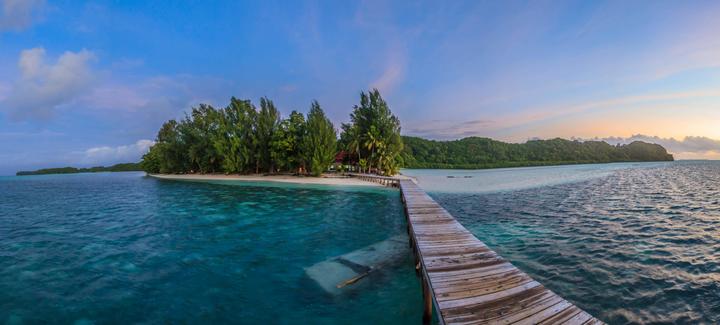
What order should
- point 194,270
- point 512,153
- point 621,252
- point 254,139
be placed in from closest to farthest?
point 194,270, point 621,252, point 254,139, point 512,153

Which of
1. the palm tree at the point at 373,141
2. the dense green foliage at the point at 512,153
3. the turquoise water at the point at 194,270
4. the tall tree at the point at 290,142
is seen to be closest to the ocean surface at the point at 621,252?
the turquoise water at the point at 194,270

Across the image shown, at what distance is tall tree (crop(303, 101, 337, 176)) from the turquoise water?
20.8 metres

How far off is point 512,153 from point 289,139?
94.8 m

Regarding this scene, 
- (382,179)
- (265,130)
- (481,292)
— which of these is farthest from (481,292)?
(265,130)

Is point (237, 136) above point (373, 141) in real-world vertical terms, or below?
above

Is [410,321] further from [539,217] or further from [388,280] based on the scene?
[539,217]

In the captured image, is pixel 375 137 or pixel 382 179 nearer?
pixel 382 179

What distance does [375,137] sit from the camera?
37.6 meters

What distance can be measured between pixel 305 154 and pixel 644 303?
1366 inches

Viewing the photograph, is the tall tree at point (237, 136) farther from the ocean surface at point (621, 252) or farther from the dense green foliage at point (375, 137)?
the ocean surface at point (621, 252)

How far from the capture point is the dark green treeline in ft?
122

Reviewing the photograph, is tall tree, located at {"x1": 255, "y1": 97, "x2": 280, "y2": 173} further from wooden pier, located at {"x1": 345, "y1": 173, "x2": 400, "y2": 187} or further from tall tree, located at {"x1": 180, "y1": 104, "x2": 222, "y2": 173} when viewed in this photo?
wooden pier, located at {"x1": 345, "y1": 173, "x2": 400, "y2": 187}

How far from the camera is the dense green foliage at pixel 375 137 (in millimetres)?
37719

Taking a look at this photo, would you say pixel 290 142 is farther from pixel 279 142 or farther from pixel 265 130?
pixel 265 130
